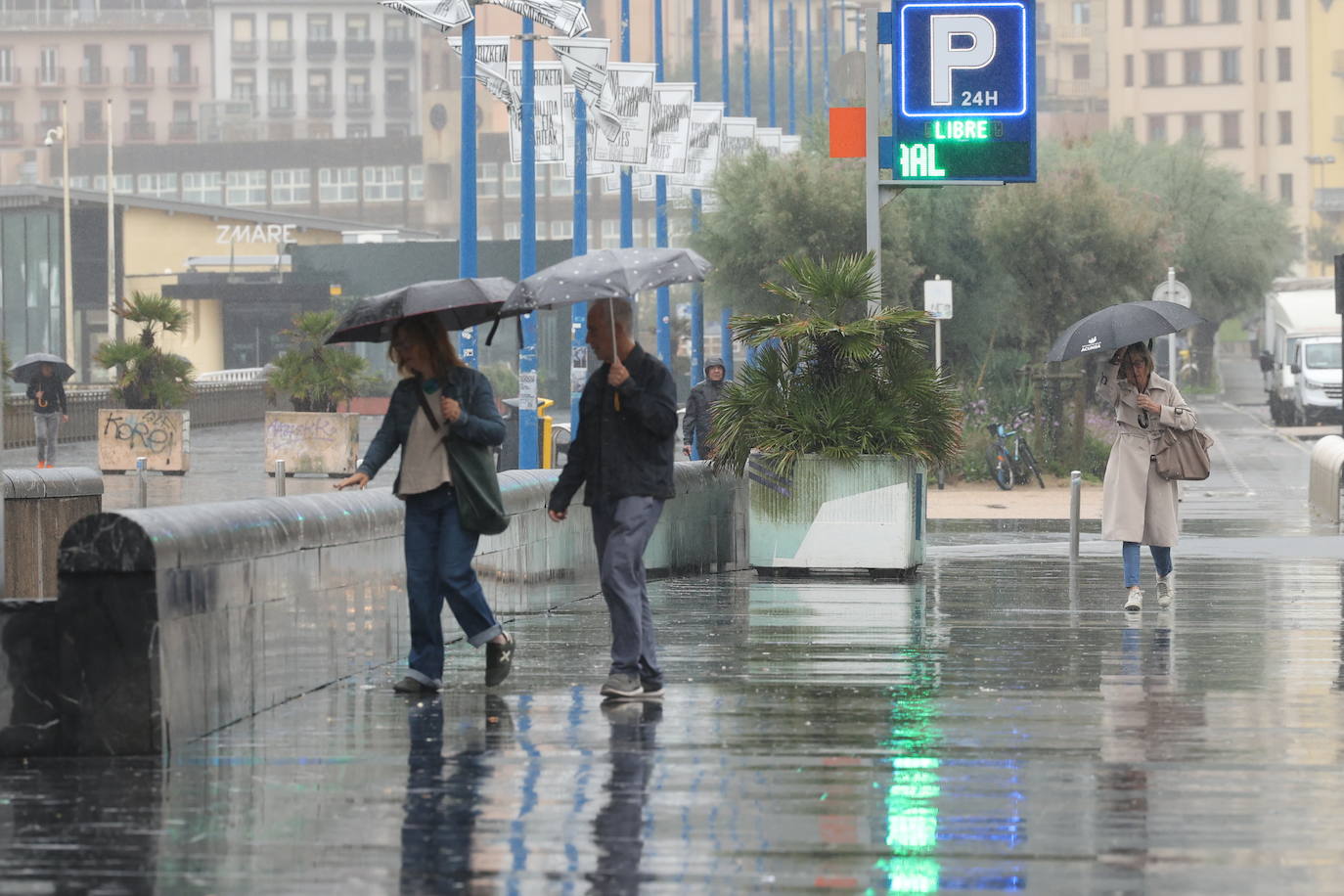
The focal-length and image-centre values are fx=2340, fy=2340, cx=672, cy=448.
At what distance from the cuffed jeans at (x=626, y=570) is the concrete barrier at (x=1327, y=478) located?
16485mm

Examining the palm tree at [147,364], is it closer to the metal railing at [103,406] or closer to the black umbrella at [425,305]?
the metal railing at [103,406]

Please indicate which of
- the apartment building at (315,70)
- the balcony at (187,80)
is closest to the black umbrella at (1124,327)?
the apartment building at (315,70)

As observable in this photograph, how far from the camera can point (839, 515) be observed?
1659cm

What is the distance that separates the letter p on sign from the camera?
59.8ft

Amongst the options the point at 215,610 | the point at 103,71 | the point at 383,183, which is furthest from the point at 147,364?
the point at 103,71

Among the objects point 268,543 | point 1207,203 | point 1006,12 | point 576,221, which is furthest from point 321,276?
point 268,543

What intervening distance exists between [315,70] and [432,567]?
15415 centimetres

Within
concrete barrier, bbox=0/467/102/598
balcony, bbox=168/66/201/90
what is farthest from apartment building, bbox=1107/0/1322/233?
concrete barrier, bbox=0/467/102/598

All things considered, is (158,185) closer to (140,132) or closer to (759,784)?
(140,132)

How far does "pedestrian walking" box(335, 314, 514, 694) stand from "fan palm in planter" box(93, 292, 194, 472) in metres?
30.8

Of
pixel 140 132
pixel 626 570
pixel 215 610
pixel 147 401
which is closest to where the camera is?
pixel 215 610

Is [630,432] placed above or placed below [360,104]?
below

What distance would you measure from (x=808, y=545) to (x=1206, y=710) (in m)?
7.35

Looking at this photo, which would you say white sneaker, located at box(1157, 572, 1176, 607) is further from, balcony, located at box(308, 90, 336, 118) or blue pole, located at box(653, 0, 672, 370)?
balcony, located at box(308, 90, 336, 118)
